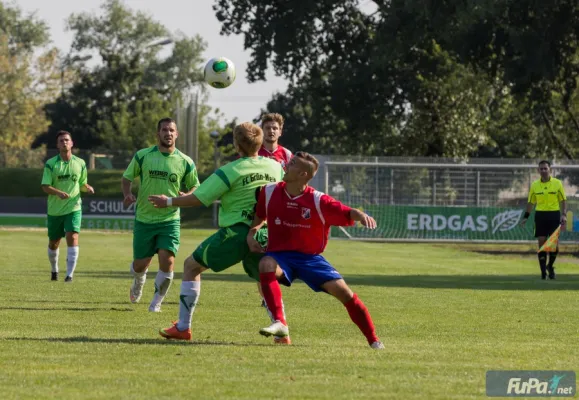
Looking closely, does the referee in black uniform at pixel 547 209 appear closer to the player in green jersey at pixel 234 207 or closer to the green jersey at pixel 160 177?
the green jersey at pixel 160 177

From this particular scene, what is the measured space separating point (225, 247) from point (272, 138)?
3614 mm

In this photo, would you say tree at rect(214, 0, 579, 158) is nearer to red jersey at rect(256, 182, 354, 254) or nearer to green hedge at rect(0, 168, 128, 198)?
green hedge at rect(0, 168, 128, 198)

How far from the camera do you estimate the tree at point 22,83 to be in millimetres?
90125

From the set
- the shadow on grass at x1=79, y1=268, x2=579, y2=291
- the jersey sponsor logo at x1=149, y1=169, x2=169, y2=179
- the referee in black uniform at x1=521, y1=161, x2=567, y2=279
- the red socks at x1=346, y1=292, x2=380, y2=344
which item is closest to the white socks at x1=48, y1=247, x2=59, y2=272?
the shadow on grass at x1=79, y1=268, x2=579, y2=291

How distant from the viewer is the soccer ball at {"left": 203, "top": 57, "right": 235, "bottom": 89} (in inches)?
609

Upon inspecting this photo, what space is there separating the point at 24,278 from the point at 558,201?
964 centimetres

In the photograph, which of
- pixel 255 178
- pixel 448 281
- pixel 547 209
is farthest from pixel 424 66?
pixel 255 178

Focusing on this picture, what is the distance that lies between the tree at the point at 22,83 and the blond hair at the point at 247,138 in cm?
7649

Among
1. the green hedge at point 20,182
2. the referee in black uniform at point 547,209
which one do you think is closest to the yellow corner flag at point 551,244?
the referee in black uniform at point 547,209

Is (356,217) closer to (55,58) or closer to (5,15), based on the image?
(55,58)

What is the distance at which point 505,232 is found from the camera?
131 feet

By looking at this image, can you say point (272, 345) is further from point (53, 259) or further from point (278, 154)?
point (53, 259)

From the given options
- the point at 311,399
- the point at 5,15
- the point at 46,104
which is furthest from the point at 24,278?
the point at 5,15

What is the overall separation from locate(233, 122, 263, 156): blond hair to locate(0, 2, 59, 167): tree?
76.5 m
